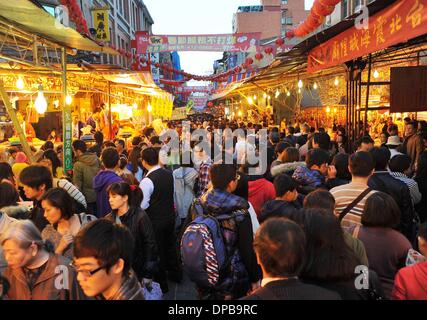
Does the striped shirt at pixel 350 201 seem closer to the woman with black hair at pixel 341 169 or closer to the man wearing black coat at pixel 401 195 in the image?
the man wearing black coat at pixel 401 195

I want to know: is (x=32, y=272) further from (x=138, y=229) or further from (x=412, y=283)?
(x=412, y=283)

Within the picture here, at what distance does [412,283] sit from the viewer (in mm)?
2416

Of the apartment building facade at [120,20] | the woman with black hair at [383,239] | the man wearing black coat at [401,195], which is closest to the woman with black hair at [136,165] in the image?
the man wearing black coat at [401,195]

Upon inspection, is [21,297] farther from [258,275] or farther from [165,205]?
[165,205]

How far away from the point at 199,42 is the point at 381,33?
14.7 m

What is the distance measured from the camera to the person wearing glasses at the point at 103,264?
2.11 metres

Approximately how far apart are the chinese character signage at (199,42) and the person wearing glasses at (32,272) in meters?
18.0

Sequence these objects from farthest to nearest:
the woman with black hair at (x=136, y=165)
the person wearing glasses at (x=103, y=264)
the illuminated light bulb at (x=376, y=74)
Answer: the illuminated light bulb at (x=376, y=74)
the woman with black hair at (x=136, y=165)
the person wearing glasses at (x=103, y=264)

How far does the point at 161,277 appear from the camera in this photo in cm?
513

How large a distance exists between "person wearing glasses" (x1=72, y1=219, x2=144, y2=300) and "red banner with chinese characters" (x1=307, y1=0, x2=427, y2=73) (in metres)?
Answer: 4.08

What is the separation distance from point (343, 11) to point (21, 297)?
25.3 m

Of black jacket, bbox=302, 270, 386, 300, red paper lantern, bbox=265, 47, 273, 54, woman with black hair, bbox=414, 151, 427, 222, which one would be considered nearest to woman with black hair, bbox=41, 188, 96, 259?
black jacket, bbox=302, 270, 386, 300

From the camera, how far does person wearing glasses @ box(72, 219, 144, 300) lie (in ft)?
6.91

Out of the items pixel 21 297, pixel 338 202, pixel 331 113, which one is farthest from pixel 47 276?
pixel 331 113
